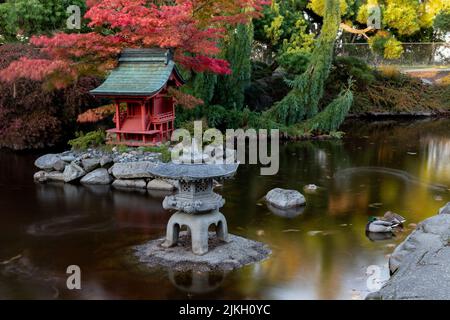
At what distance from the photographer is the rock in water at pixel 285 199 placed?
11.8 m

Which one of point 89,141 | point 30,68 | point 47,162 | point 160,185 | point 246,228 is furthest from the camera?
point 89,141

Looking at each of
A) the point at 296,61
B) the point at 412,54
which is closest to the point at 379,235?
the point at 296,61

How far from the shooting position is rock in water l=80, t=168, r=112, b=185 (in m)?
13.9

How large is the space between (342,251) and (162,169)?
3.35 m

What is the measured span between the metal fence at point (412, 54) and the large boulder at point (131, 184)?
20531 millimetres

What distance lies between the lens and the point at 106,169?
47.0 ft

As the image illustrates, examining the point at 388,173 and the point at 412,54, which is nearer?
the point at 388,173

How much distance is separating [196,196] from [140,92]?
6.19 metres

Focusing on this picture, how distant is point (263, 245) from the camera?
371 inches

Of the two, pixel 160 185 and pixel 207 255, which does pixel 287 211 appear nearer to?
pixel 207 255

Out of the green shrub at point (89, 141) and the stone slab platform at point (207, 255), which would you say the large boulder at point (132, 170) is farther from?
the stone slab platform at point (207, 255)

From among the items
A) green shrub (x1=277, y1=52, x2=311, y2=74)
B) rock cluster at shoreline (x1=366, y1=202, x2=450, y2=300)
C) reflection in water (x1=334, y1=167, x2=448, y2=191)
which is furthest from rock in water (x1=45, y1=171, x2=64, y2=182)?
green shrub (x1=277, y1=52, x2=311, y2=74)

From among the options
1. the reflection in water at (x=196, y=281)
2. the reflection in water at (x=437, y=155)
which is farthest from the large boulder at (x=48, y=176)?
the reflection in water at (x=437, y=155)

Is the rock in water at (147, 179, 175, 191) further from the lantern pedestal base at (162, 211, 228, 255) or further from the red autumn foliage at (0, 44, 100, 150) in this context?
the red autumn foliage at (0, 44, 100, 150)
